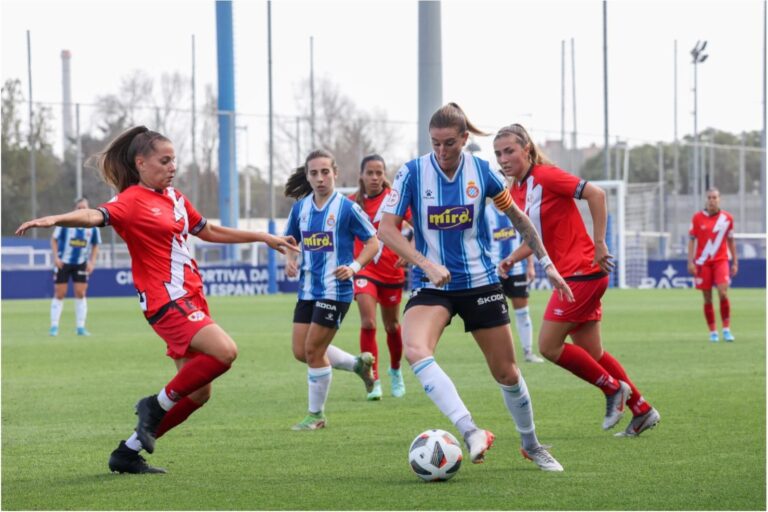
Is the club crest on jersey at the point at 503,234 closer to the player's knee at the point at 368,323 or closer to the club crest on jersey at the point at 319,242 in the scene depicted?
the player's knee at the point at 368,323

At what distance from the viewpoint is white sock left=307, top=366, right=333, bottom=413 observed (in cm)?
984

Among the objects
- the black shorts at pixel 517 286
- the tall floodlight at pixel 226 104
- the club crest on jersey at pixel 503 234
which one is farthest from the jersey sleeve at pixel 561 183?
the tall floodlight at pixel 226 104

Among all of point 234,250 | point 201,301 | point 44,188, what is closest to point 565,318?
point 201,301

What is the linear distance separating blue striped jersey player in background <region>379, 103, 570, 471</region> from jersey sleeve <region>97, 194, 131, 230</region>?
4.83ft

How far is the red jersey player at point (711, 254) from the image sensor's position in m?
19.1

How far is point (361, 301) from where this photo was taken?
11984 mm

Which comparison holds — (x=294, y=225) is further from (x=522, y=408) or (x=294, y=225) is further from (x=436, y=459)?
(x=436, y=459)

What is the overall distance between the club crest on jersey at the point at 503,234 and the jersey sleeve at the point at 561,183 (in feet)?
24.6

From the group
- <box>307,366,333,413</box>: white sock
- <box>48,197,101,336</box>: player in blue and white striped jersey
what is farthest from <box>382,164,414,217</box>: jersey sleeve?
<box>48,197,101,336</box>: player in blue and white striped jersey

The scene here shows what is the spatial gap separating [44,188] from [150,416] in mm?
41470

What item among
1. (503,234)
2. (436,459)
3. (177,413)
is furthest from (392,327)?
(436,459)

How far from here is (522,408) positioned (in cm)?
757

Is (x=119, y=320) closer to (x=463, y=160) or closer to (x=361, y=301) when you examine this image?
(x=361, y=301)

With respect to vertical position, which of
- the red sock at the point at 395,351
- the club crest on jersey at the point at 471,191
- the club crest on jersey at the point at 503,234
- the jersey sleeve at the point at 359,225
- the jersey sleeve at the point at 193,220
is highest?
the club crest on jersey at the point at 471,191
